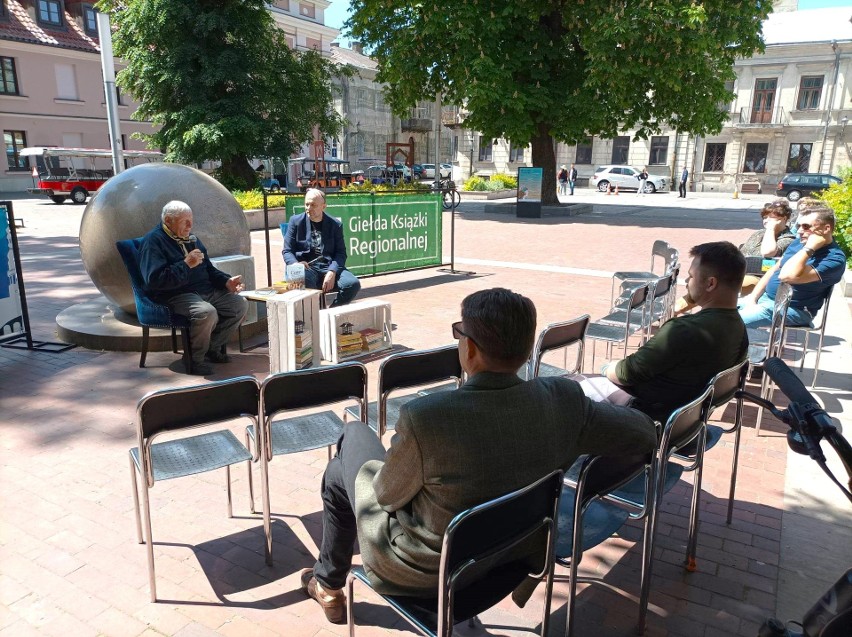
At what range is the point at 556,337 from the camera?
14.6 ft

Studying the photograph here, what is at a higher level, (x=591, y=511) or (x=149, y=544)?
(x=591, y=511)

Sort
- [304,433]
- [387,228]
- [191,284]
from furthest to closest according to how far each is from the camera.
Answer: [387,228]
[191,284]
[304,433]

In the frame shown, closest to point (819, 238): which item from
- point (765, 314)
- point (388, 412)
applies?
point (765, 314)

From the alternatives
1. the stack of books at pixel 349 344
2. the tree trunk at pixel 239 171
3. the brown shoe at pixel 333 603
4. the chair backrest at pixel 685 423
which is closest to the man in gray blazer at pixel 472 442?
the chair backrest at pixel 685 423

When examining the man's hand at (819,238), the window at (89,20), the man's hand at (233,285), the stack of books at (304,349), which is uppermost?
the window at (89,20)

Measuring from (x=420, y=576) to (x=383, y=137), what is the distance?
61.3 m

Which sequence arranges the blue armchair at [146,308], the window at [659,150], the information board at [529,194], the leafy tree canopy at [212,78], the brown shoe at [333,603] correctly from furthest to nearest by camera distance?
1. the window at [659,150]
2. the leafy tree canopy at [212,78]
3. the information board at [529,194]
4. the blue armchair at [146,308]
5. the brown shoe at [333,603]

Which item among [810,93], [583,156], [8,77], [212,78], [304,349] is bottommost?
[304,349]

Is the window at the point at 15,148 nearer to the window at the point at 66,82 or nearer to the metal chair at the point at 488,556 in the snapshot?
the window at the point at 66,82

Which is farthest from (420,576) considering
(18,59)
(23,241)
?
(18,59)

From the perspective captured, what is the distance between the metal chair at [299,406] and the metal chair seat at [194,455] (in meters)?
0.12

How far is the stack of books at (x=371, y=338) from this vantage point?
6.81 metres

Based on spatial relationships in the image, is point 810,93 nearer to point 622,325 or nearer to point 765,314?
point 765,314

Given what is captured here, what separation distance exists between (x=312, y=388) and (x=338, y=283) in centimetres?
419
